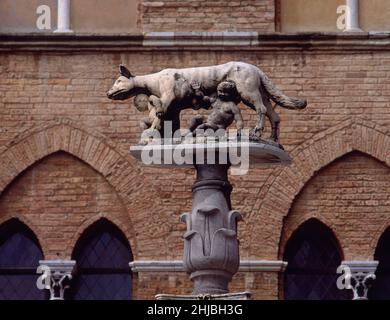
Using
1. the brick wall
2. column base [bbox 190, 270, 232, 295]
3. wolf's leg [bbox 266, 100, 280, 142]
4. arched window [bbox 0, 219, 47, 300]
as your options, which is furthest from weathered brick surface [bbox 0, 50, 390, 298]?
column base [bbox 190, 270, 232, 295]

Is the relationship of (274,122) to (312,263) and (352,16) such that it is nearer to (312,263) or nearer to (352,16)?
(312,263)

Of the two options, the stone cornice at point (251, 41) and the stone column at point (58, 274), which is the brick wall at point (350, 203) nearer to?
the stone cornice at point (251, 41)

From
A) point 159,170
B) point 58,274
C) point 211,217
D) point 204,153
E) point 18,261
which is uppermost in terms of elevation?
point 159,170

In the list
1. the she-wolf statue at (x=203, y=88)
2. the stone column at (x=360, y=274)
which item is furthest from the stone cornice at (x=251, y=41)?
the she-wolf statue at (x=203, y=88)

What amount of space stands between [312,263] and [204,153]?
22.6ft

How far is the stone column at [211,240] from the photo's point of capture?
14055 mm

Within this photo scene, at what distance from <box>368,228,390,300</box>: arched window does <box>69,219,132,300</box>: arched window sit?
2711mm

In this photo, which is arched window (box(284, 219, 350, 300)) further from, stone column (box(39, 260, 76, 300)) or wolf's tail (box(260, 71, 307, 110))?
wolf's tail (box(260, 71, 307, 110))

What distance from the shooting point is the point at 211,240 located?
1409 centimetres

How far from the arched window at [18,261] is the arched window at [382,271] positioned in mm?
A: 3648

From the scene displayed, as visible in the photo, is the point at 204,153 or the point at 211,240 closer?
the point at 211,240

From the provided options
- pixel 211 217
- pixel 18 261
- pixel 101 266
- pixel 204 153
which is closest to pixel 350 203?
pixel 101 266
